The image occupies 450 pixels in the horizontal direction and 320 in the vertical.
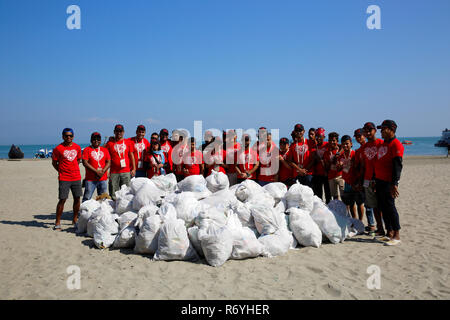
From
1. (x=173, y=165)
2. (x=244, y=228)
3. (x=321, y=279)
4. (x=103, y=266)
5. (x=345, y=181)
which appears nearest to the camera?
(x=321, y=279)

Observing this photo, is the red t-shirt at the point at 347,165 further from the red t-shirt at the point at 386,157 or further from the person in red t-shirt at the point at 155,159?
the person in red t-shirt at the point at 155,159

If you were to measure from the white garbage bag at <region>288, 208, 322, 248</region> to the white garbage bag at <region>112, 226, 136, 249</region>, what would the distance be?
2274 millimetres

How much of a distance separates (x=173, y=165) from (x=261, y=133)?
174cm

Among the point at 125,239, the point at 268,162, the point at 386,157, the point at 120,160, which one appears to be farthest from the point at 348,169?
the point at 120,160

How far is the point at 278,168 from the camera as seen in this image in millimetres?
5355

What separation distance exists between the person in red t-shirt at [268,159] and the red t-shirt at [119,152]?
2529 millimetres

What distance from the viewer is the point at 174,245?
3.76 meters

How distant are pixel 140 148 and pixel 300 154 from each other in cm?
307

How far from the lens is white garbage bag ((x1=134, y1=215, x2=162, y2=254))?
396 centimetres

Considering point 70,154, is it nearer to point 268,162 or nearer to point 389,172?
point 268,162

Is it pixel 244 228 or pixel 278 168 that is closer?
pixel 244 228
